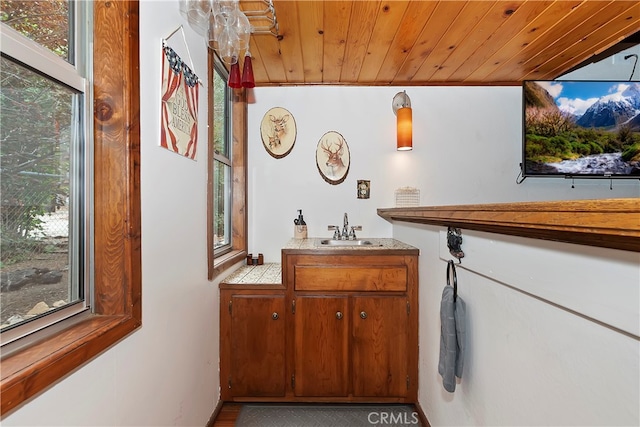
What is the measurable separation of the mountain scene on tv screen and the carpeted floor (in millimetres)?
2015

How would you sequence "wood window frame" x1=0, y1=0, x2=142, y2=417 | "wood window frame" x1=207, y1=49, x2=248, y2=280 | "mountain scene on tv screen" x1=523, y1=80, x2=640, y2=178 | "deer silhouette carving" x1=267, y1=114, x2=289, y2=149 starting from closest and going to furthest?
"wood window frame" x1=0, y1=0, x2=142, y2=417
"mountain scene on tv screen" x1=523, y1=80, x2=640, y2=178
"wood window frame" x1=207, y1=49, x2=248, y2=280
"deer silhouette carving" x1=267, y1=114, x2=289, y2=149

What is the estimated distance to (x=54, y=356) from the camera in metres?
Answer: 0.60

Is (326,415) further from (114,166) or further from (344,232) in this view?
(114,166)

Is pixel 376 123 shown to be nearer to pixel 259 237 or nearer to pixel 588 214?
pixel 259 237

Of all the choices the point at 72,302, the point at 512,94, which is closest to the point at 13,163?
the point at 72,302

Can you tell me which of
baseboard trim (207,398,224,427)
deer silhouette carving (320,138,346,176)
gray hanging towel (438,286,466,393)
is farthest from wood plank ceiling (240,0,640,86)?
baseboard trim (207,398,224,427)

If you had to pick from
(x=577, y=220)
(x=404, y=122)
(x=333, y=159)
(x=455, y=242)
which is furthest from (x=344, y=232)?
(x=577, y=220)

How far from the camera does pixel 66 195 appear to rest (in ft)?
2.62

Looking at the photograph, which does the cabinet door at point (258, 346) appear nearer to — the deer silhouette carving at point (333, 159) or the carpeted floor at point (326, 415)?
the carpeted floor at point (326, 415)

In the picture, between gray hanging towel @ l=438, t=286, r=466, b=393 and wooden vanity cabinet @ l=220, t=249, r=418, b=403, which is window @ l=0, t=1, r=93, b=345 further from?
gray hanging towel @ l=438, t=286, r=466, b=393

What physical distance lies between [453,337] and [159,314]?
43.3 inches

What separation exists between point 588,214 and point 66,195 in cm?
120

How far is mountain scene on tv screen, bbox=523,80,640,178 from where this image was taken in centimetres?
211

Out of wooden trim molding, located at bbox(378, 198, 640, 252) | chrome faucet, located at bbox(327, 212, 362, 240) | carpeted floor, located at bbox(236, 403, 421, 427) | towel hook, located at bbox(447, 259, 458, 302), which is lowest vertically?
carpeted floor, located at bbox(236, 403, 421, 427)
